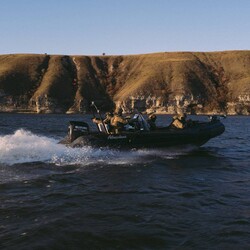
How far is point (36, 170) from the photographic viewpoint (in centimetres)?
1537

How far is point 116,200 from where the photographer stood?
37.1 feet

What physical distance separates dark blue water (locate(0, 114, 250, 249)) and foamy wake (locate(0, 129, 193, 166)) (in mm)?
45

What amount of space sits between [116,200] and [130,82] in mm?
127952

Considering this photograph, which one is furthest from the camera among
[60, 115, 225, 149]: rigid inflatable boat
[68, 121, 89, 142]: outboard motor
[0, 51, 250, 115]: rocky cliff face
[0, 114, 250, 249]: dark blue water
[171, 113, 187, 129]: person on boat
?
[0, 51, 250, 115]: rocky cliff face

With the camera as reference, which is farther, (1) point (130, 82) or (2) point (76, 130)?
(1) point (130, 82)

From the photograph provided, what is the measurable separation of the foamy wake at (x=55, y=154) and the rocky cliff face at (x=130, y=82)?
287ft

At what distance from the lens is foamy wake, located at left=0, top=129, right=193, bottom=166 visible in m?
17.5

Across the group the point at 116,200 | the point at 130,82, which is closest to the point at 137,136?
the point at 116,200

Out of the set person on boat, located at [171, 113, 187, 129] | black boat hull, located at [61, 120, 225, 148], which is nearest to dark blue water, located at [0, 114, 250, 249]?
black boat hull, located at [61, 120, 225, 148]

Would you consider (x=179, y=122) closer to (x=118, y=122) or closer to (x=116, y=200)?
(x=118, y=122)

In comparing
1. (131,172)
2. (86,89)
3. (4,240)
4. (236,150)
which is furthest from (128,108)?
(4,240)

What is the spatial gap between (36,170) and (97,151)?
4.27 meters

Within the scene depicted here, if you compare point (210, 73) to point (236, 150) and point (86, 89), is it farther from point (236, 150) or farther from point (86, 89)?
point (236, 150)

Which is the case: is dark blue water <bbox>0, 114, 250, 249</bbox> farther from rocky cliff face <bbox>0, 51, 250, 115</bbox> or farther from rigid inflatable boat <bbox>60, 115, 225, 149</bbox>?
rocky cliff face <bbox>0, 51, 250, 115</bbox>
